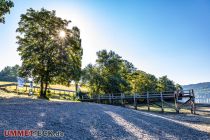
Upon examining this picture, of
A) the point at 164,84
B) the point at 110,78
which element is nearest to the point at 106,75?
the point at 110,78

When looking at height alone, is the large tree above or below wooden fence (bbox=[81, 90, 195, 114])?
above

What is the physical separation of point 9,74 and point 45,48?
8914cm

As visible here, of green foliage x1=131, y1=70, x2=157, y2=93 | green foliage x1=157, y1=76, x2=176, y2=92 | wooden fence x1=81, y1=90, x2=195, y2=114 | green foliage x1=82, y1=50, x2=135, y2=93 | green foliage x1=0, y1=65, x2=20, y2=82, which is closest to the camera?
wooden fence x1=81, y1=90, x2=195, y2=114

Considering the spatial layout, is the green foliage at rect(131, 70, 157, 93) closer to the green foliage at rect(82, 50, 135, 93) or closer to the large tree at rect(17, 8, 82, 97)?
the green foliage at rect(82, 50, 135, 93)

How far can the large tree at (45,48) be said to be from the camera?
31.8 metres

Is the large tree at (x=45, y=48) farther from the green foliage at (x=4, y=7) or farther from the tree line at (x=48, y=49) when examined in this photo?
the green foliage at (x=4, y=7)

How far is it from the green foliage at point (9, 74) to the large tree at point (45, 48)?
244ft

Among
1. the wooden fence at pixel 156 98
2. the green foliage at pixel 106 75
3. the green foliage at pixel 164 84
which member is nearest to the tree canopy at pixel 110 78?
the green foliage at pixel 106 75

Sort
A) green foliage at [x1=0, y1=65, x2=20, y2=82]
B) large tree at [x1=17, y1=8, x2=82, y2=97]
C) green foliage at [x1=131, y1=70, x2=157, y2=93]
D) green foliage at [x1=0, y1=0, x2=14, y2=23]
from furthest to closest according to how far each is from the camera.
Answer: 1. green foliage at [x1=0, y1=65, x2=20, y2=82]
2. green foliage at [x1=131, y1=70, x2=157, y2=93]
3. large tree at [x1=17, y1=8, x2=82, y2=97]
4. green foliage at [x1=0, y1=0, x2=14, y2=23]

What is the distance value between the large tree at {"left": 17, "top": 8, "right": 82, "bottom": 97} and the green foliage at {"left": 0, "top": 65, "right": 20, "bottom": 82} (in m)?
74.2

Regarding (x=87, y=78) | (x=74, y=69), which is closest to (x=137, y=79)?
(x=87, y=78)

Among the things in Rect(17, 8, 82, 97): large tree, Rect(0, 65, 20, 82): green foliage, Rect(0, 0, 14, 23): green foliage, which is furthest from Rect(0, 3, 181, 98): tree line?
Rect(0, 65, 20, 82): green foliage

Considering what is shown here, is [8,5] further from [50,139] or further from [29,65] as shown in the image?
[50,139]

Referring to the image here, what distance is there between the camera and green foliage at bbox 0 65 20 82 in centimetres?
10175
